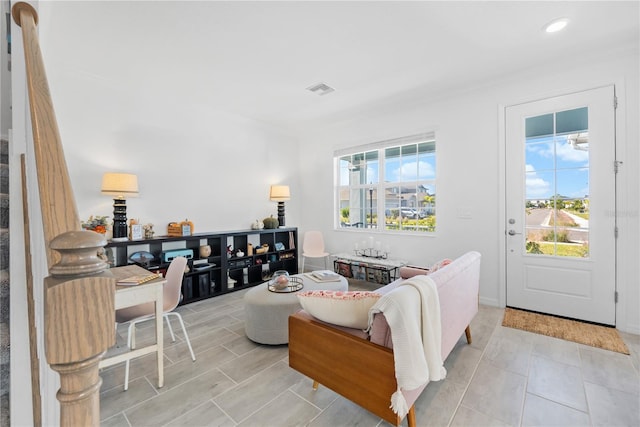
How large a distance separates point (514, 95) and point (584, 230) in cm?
163

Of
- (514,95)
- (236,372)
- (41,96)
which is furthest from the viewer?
(514,95)

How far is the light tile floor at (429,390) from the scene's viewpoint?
1.61m

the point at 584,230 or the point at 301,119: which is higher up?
the point at 301,119

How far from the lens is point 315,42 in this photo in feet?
8.27

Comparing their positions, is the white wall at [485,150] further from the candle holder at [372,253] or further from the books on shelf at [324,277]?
the books on shelf at [324,277]

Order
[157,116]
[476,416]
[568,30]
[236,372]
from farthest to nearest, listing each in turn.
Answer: [157,116], [568,30], [236,372], [476,416]

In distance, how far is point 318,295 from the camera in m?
1.64

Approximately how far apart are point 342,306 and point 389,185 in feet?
10.2

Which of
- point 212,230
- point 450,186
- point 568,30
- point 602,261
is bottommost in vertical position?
point 602,261

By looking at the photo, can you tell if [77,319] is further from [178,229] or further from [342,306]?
[178,229]

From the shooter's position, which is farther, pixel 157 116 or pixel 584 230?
pixel 157 116

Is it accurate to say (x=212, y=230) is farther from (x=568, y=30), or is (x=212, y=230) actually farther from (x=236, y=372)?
(x=568, y=30)

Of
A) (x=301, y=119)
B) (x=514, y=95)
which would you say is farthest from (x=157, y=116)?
(x=514, y=95)

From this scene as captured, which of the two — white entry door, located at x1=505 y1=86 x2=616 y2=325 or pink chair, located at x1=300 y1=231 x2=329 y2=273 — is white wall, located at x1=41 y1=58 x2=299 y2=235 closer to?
pink chair, located at x1=300 y1=231 x2=329 y2=273
